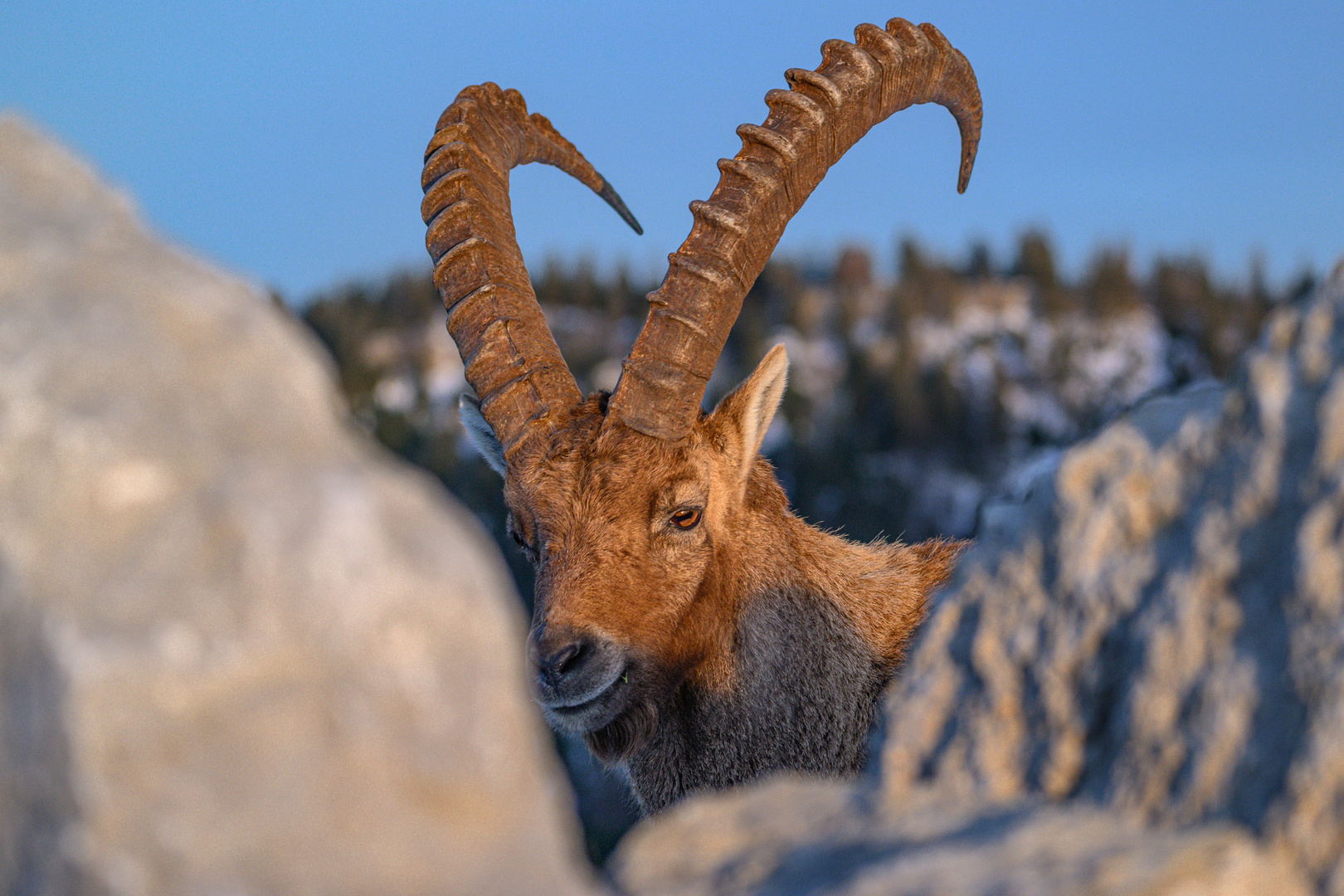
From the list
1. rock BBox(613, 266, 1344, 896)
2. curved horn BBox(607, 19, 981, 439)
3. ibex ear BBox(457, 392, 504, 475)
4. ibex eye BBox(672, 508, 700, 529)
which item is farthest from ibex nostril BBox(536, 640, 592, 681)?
rock BBox(613, 266, 1344, 896)

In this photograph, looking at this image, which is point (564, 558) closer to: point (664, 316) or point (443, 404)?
point (664, 316)

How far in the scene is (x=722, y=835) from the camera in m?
2.01

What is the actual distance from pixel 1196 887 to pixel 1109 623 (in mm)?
513

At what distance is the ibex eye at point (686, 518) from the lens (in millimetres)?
4977

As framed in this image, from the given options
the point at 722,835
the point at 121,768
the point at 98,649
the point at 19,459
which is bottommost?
the point at 722,835

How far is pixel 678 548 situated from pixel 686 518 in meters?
0.15

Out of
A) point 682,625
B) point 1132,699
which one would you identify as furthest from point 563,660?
point 1132,699

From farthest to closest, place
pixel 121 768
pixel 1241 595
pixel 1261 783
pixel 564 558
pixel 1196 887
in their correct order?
pixel 564 558 → pixel 1241 595 → pixel 1261 783 → pixel 1196 887 → pixel 121 768

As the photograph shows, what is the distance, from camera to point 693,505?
4.99m

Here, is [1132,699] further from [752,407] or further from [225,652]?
[752,407]

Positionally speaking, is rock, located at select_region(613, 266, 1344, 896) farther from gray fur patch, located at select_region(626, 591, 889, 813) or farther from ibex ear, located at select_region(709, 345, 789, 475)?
ibex ear, located at select_region(709, 345, 789, 475)

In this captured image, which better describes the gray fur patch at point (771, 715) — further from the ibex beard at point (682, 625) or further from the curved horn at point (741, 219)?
the curved horn at point (741, 219)

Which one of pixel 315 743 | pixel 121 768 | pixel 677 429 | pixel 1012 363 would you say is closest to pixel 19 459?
pixel 121 768

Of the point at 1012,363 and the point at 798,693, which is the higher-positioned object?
the point at 1012,363
